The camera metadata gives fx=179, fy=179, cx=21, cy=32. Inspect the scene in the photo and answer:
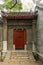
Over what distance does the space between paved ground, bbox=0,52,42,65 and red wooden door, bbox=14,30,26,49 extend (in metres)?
1.75

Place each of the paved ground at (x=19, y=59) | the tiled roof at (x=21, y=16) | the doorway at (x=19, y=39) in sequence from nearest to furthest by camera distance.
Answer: the paved ground at (x=19, y=59) < the tiled roof at (x=21, y=16) < the doorway at (x=19, y=39)

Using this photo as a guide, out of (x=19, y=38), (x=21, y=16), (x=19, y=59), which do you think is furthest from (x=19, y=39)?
(x=19, y=59)

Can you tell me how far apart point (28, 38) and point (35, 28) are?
51.0 inches

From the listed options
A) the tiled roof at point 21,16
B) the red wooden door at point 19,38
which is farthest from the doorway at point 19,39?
the tiled roof at point 21,16

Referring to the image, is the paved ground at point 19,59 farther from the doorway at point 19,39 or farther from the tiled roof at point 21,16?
the tiled roof at point 21,16

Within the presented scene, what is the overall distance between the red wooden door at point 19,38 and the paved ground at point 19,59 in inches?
68.9

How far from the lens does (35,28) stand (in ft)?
57.9

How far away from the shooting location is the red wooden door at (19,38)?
18312mm

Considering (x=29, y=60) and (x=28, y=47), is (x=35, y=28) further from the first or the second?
(x=29, y=60)

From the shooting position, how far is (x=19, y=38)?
18.4 meters

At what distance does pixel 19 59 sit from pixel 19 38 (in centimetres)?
399

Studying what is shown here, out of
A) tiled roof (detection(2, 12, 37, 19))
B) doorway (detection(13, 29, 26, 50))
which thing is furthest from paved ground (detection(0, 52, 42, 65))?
tiled roof (detection(2, 12, 37, 19))

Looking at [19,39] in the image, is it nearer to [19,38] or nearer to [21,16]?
[19,38]

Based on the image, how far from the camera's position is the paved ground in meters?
13.3
